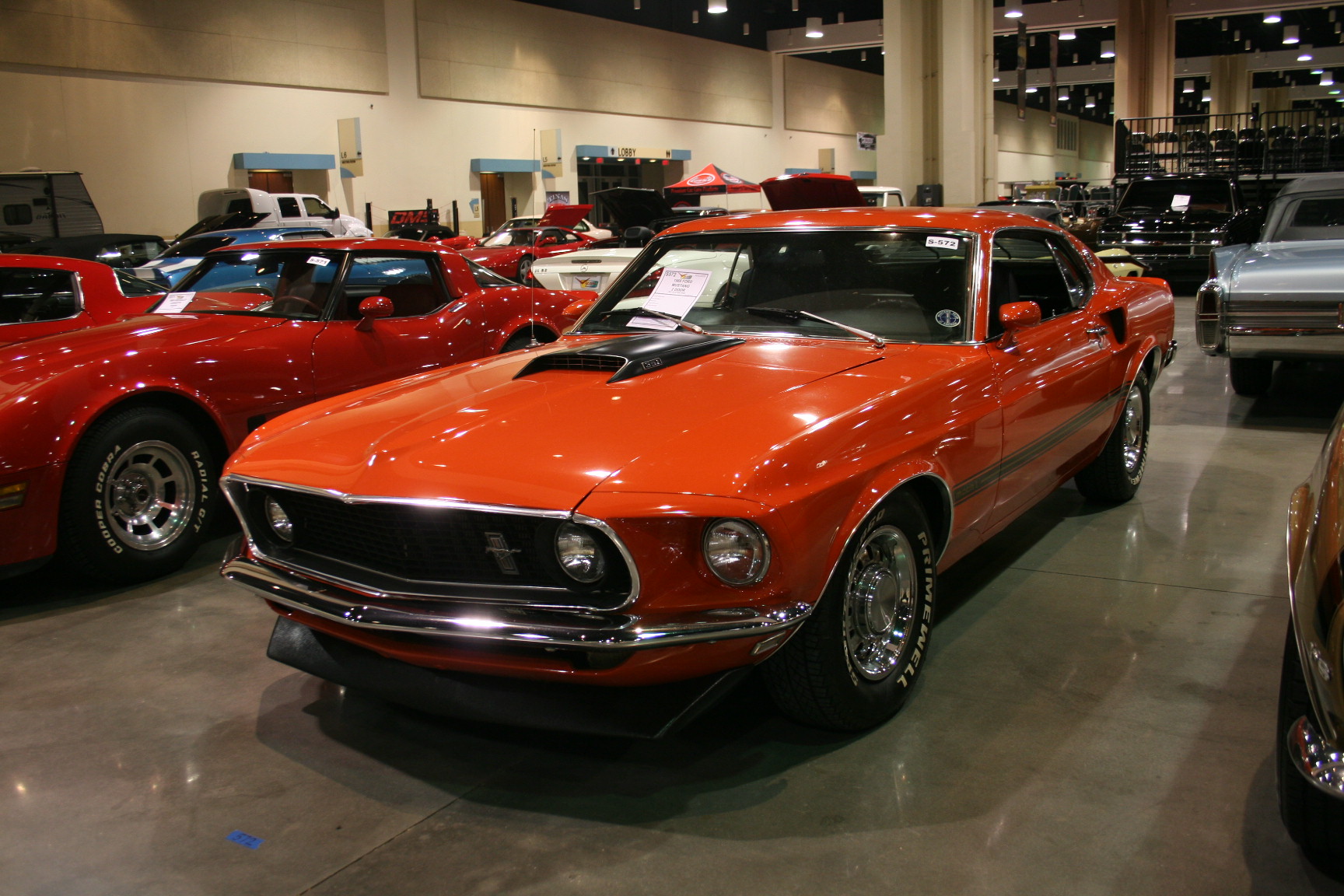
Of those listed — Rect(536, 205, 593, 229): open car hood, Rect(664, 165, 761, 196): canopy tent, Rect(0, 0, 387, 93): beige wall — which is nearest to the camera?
Rect(664, 165, 761, 196): canopy tent

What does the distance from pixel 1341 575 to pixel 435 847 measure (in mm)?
1917

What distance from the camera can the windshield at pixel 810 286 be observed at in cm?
342

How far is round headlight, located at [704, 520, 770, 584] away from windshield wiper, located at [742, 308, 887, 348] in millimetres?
1223

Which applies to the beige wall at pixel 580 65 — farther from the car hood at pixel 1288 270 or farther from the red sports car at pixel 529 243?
the car hood at pixel 1288 270

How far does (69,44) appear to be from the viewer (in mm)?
19172

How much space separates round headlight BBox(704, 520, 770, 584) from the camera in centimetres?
228

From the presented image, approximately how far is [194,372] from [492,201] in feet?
80.1

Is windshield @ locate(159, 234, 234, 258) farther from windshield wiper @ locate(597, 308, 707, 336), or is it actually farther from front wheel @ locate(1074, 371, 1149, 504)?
front wheel @ locate(1074, 371, 1149, 504)

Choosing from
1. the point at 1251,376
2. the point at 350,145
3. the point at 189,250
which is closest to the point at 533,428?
the point at 1251,376

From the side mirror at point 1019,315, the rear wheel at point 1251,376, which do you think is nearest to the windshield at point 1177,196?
the rear wheel at point 1251,376

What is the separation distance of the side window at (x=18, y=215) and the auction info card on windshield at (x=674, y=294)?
16.4 metres

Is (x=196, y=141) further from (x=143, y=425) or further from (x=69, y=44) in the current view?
(x=143, y=425)

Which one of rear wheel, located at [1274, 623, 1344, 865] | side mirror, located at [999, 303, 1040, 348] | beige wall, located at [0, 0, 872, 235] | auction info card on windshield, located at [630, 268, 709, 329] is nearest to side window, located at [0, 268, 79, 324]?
auction info card on windshield, located at [630, 268, 709, 329]

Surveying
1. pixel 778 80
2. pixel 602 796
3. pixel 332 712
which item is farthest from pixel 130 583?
pixel 778 80
